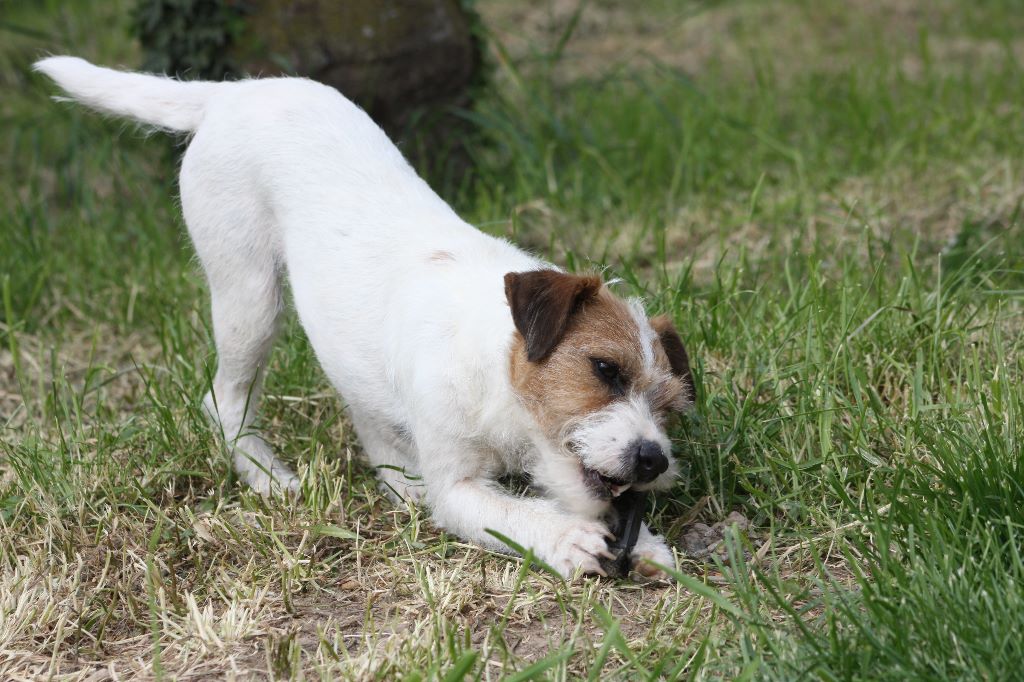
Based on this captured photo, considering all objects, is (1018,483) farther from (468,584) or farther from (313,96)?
(313,96)

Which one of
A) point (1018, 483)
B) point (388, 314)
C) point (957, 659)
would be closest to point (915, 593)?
point (957, 659)

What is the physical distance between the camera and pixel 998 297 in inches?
181

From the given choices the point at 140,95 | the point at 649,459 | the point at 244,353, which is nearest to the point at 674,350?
the point at 649,459

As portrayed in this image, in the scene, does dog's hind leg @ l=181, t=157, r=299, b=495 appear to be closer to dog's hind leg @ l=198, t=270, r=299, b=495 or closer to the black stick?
dog's hind leg @ l=198, t=270, r=299, b=495

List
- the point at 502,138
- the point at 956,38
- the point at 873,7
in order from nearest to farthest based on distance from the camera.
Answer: the point at 502,138, the point at 956,38, the point at 873,7

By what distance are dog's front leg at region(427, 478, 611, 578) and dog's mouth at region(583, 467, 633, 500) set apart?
11 cm

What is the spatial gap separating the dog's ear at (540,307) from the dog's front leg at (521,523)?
49cm

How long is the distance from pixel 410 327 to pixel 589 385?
727 millimetres

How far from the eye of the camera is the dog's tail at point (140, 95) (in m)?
4.57

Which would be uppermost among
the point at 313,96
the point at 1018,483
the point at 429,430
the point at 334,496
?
the point at 313,96

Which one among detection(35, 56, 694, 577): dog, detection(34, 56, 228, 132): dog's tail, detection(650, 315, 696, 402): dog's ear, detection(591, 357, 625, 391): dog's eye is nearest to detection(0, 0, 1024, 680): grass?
detection(35, 56, 694, 577): dog

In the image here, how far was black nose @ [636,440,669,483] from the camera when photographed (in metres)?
3.19

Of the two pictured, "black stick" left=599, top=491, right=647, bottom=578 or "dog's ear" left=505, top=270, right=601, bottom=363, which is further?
"black stick" left=599, top=491, right=647, bottom=578

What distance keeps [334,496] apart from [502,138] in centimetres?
338
